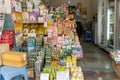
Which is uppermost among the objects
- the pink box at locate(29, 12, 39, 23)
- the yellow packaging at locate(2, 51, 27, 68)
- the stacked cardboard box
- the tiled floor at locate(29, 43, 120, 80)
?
the pink box at locate(29, 12, 39, 23)

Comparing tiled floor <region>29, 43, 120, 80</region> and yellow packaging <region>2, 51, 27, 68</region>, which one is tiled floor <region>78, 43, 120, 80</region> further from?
yellow packaging <region>2, 51, 27, 68</region>

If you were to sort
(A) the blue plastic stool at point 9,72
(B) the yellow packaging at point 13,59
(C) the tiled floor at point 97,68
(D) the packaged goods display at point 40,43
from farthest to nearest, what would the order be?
(C) the tiled floor at point 97,68, (D) the packaged goods display at point 40,43, (B) the yellow packaging at point 13,59, (A) the blue plastic stool at point 9,72

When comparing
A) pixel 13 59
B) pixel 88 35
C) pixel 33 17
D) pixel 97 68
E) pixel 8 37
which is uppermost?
pixel 33 17

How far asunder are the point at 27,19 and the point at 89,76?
77.4 inches

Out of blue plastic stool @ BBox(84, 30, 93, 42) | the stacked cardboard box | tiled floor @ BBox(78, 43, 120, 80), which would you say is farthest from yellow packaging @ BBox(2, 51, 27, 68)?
blue plastic stool @ BBox(84, 30, 93, 42)

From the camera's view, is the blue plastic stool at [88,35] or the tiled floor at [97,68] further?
the blue plastic stool at [88,35]

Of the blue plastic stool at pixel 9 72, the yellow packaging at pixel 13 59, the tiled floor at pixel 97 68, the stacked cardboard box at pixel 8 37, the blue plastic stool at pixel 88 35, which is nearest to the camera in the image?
the blue plastic stool at pixel 9 72

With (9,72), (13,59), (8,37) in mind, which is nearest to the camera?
(9,72)

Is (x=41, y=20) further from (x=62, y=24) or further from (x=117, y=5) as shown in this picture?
(x=117, y=5)

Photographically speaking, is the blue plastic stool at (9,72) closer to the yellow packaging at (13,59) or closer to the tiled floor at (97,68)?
the yellow packaging at (13,59)

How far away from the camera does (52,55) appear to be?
495cm

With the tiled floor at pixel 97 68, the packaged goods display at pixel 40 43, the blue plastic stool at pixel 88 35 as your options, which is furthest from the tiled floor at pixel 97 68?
the blue plastic stool at pixel 88 35

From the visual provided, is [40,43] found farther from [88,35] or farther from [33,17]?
[88,35]

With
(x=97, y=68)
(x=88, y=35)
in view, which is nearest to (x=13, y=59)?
(x=97, y=68)
